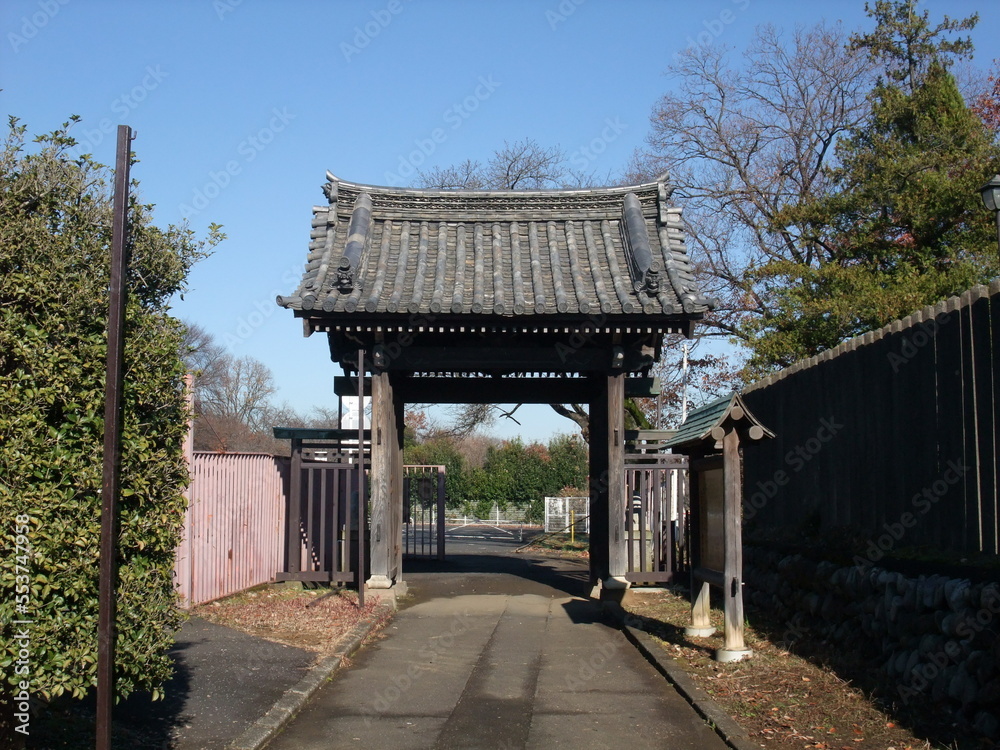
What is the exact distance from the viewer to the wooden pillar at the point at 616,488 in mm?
A: 13594

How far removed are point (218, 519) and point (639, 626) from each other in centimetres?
566

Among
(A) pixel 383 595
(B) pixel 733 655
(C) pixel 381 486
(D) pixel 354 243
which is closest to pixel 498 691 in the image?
→ (B) pixel 733 655

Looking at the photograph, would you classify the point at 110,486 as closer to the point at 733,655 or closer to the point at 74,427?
the point at 74,427

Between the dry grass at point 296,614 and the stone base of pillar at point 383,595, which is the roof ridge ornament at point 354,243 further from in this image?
the dry grass at point 296,614

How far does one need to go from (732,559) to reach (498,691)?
8.84 feet

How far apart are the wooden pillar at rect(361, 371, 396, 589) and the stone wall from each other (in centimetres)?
572

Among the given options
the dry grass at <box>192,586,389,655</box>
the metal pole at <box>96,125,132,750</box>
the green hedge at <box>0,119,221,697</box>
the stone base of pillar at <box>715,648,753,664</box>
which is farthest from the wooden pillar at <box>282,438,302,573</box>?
the metal pole at <box>96,125,132,750</box>

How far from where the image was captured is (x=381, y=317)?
510 inches

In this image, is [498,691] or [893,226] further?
[893,226]

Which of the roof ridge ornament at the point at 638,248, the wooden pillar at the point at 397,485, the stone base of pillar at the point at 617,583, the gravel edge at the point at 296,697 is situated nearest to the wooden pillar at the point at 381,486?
the wooden pillar at the point at 397,485

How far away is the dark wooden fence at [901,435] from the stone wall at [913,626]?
475mm

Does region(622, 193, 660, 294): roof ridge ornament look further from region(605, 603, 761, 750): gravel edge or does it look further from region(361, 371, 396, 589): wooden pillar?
region(605, 603, 761, 750): gravel edge

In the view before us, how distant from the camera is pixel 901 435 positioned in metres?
8.71

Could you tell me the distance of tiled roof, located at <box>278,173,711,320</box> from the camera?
13.0m
